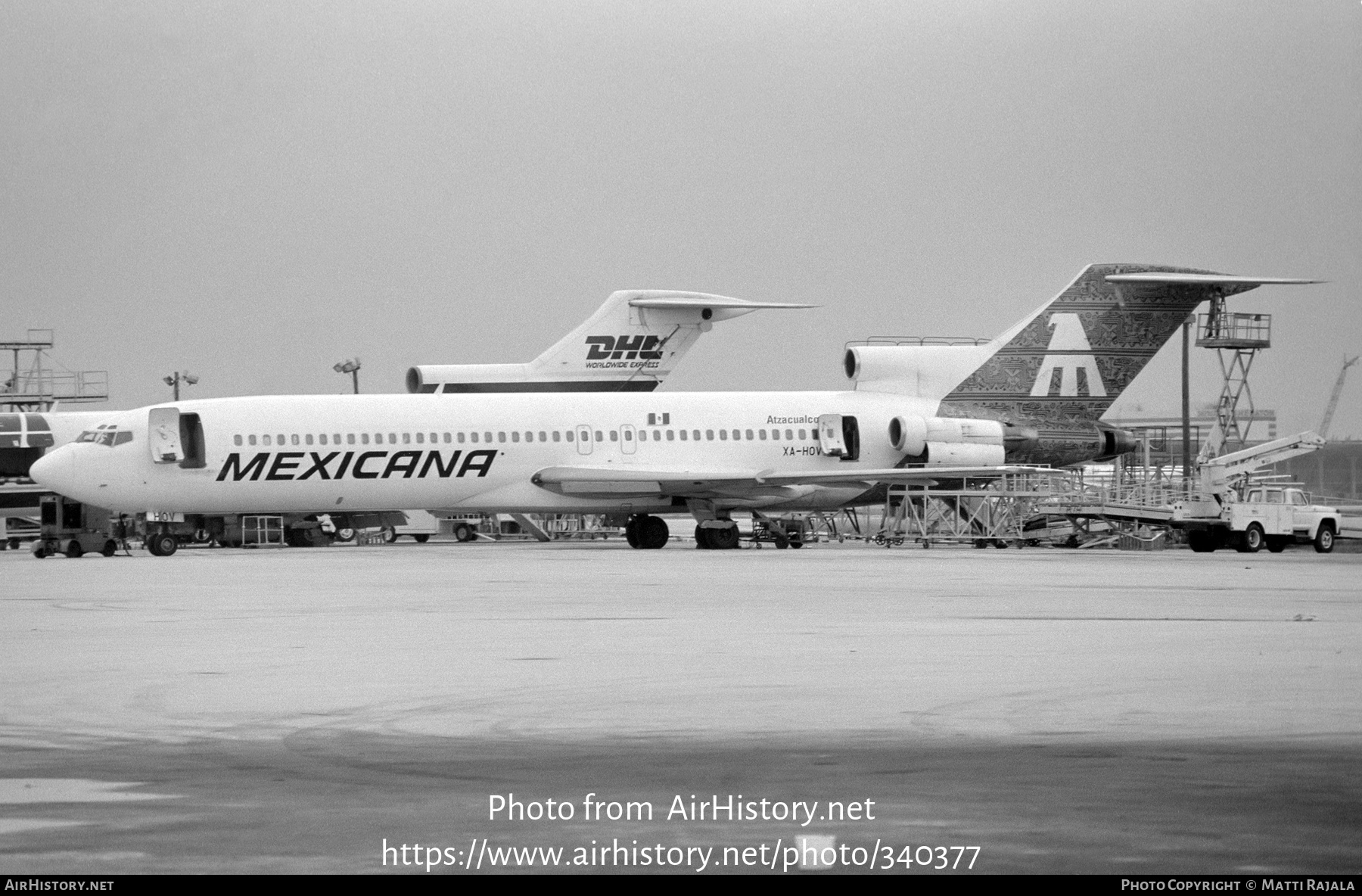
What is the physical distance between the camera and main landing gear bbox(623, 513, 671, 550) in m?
43.0

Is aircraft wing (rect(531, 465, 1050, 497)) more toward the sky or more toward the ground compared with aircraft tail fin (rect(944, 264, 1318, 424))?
more toward the ground

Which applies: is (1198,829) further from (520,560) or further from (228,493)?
(228,493)

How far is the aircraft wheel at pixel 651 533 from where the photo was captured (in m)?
43.0

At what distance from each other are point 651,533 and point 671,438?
8.21ft

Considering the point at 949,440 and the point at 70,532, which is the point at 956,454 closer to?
the point at 949,440

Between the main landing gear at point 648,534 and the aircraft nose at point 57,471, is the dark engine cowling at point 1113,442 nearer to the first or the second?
the main landing gear at point 648,534

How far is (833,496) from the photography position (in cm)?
4253

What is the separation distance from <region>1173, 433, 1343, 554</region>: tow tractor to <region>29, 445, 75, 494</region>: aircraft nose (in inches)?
966

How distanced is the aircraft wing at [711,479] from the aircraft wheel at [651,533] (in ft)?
4.65

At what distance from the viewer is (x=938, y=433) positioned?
140ft

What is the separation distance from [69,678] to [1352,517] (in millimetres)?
60959

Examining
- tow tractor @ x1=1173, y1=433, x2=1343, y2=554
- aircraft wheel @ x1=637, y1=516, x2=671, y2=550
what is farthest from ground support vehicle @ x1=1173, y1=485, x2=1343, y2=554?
aircraft wheel @ x1=637, y1=516, x2=671, y2=550

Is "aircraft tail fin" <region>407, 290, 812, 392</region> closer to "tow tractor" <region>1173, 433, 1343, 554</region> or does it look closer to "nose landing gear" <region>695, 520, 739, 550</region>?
"nose landing gear" <region>695, 520, 739, 550</region>
